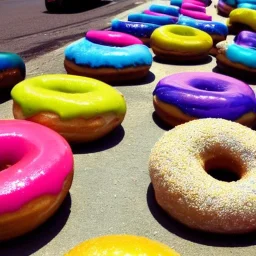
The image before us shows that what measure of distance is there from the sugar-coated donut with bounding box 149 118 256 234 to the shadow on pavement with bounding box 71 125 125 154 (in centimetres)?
90

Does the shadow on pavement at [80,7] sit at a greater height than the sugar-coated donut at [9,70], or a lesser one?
lesser

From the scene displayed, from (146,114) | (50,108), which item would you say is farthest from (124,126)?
(50,108)

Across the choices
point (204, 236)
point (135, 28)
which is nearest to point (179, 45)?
point (135, 28)

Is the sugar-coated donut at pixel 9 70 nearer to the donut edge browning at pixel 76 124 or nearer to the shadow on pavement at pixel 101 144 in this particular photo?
the donut edge browning at pixel 76 124

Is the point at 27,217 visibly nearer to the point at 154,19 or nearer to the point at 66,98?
the point at 66,98

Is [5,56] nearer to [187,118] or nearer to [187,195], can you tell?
[187,118]

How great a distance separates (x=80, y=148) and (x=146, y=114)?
44.8 inches

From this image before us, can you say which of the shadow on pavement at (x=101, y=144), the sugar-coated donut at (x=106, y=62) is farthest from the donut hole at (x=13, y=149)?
the sugar-coated donut at (x=106, y=62)

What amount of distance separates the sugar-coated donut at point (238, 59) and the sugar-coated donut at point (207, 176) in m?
2.82

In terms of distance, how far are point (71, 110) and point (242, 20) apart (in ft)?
21.7

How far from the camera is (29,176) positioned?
259 cm

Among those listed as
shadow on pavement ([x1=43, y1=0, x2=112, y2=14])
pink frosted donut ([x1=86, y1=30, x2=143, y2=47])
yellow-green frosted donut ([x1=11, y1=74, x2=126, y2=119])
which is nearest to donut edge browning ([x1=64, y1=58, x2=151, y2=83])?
pink frosted donut ([x1=86, y1=30, x2=143, y2=47])

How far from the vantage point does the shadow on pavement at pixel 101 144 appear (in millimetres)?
3783

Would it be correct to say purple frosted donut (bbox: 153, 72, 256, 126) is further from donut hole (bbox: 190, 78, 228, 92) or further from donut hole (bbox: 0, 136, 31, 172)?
donut hole (bbox: 0, 136, 31, 172)
